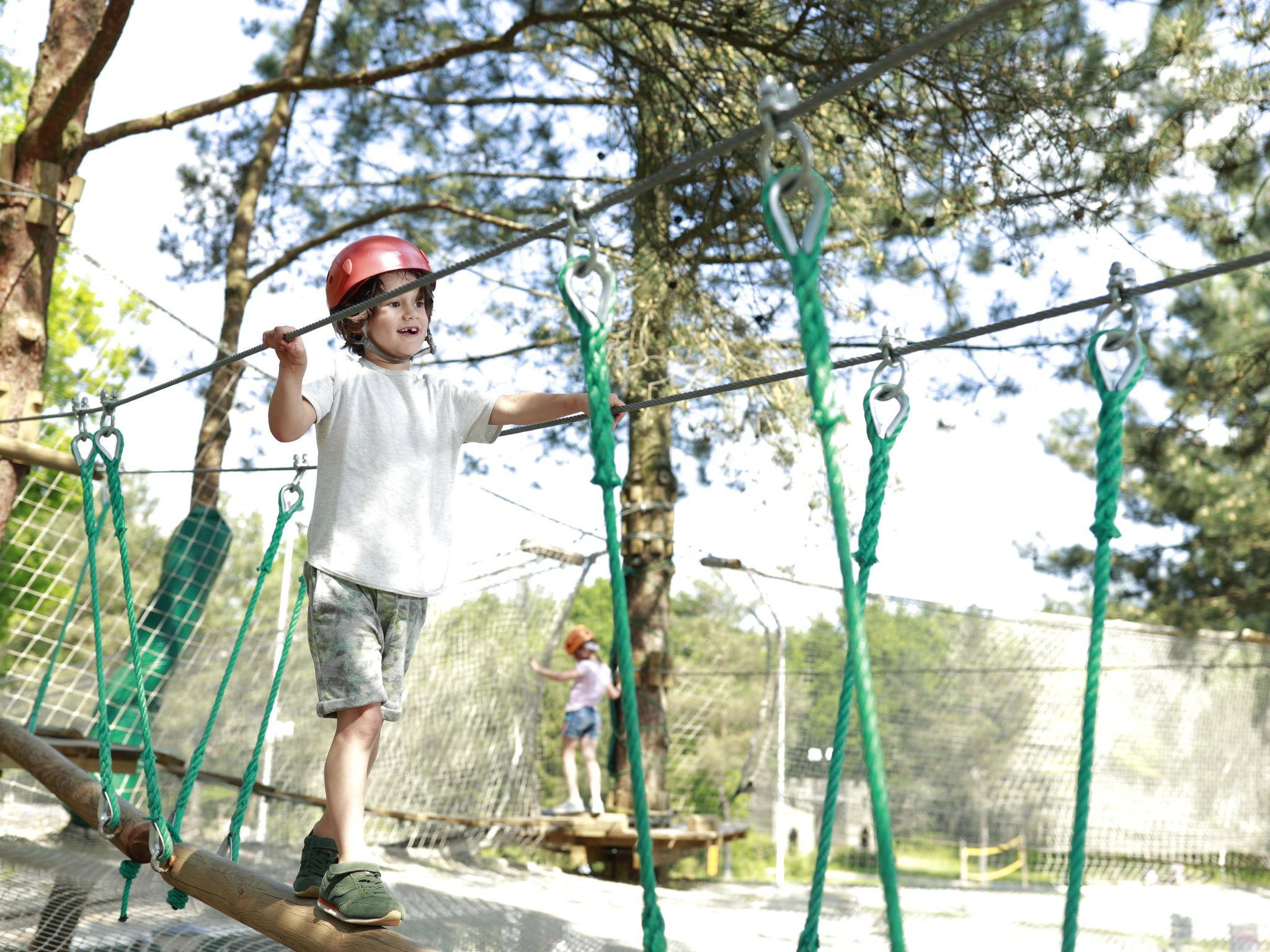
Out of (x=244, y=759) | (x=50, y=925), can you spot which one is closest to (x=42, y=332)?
(x=50, y=925)

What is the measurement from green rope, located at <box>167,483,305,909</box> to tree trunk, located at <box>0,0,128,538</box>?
4.49 ft

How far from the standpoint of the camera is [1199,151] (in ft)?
13.8

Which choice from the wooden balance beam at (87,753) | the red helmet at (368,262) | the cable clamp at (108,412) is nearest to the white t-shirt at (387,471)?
the red helmet at (368,262)

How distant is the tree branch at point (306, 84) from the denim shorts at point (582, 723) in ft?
9.36

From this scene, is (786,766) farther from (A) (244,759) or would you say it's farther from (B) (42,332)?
(B) (42,332)

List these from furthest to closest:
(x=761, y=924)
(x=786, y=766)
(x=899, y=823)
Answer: (x=899, y=823) < (x=786, y=766) < (x=761, y=924)

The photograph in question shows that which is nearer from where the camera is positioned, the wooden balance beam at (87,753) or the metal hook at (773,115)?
the metal hook at (773,115)

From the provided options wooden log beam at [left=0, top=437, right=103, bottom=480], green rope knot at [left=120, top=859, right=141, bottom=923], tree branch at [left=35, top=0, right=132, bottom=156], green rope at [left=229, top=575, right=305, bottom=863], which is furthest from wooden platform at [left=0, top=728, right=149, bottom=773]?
tree branch at [left=35, top=0, right=132, bottom=156]

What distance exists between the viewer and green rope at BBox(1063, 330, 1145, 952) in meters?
0.81

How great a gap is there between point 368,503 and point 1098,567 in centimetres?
96

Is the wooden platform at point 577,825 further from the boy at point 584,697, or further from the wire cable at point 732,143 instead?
the wire cable at point 732,143

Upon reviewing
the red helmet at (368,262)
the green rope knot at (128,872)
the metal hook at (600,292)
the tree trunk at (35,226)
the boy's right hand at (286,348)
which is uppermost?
the tree trunk at (35,226)

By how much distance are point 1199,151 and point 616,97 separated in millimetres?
2220

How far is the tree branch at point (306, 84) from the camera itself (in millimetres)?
3639
